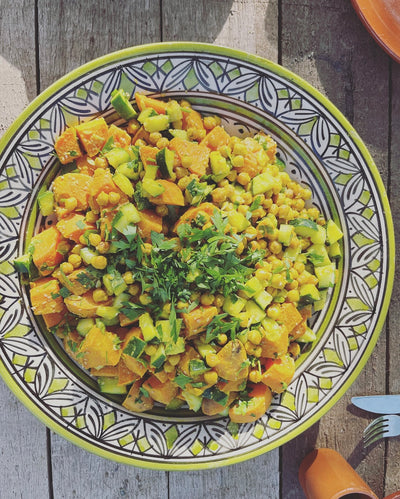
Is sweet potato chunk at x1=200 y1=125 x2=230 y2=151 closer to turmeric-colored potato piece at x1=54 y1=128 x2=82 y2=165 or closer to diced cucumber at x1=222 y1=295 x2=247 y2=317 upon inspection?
turmeric-colored potato piece at x1=54 y1=128 x2=82 y2=165

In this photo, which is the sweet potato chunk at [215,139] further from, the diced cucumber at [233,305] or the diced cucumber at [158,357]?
the diced cucumber at [158,357]

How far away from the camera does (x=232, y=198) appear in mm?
2154

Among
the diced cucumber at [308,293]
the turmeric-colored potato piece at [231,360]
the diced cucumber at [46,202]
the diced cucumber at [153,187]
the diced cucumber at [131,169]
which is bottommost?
the turmeric-colored potato piece at [231,360]

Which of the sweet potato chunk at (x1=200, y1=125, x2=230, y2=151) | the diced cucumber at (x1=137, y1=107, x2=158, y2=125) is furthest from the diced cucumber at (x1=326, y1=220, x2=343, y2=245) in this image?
the diced cucumber at (x1=137, y1=107, x2=158, y2=125)

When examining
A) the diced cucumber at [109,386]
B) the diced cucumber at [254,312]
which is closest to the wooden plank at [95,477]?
the diced cucumber at [109,386]

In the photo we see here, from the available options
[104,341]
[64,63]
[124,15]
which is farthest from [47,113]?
Answer: [104,341]

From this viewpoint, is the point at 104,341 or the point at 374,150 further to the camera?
the point at 374,150

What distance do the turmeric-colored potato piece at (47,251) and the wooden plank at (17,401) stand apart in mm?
668

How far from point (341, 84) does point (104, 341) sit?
1808mm

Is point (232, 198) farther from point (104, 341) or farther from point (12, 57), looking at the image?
point (12, 57)

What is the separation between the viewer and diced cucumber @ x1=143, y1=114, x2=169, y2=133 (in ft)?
6.97

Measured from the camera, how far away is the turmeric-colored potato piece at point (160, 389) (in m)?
2.19

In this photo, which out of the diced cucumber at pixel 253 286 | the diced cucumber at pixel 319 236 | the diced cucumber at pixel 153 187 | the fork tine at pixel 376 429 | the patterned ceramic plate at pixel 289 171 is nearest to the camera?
the diced cucumber at pixel 153 187

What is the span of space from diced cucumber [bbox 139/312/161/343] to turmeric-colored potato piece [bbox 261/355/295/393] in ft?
1.86
